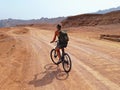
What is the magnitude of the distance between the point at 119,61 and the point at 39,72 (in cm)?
428

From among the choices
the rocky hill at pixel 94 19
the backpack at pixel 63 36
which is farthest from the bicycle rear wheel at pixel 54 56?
the rocky hill at pixel 94 19

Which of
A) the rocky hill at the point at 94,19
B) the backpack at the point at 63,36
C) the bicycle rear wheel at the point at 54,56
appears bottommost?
the rocky hill at the point at 94,19

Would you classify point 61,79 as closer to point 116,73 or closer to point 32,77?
point 32,77

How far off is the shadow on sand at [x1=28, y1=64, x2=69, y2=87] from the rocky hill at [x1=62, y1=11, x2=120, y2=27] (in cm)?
4606

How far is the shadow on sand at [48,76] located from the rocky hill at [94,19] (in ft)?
151

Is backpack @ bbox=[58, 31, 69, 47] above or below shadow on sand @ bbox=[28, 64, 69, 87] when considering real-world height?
above

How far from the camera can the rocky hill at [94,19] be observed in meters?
60.7

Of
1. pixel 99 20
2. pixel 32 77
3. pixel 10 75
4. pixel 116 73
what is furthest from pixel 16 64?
pixel 99 20

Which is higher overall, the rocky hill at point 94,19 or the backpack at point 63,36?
the backpack at point 63,36

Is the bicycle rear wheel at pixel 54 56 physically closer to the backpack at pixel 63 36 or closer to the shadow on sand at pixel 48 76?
the shadow on sand at pixel 48 76

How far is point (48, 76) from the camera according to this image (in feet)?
38.5

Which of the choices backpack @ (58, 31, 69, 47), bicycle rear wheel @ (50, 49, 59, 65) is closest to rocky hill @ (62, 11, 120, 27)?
bicycle rear wheel @ (50, 49, 59, 65)

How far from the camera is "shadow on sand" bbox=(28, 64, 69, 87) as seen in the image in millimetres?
10742

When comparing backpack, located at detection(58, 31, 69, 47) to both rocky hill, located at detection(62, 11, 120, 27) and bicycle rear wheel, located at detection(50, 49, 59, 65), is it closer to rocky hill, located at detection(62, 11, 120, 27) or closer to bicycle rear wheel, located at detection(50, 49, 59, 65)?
bicycle rear wheel, located at detection(50, 49, 59, 65)
